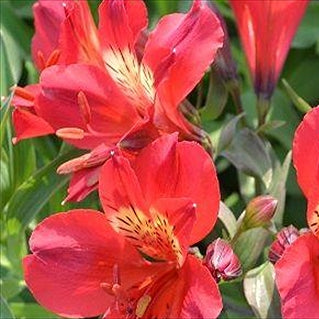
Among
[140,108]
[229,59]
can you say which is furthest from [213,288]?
[229,59]

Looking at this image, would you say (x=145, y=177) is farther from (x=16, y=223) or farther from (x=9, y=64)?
(x=9, y=64)

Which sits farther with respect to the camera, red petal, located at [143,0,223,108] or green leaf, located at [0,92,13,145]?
green leaf, located at [0,92,13,145]

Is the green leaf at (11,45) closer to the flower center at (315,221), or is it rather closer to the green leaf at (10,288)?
the green leaf at (10,288)

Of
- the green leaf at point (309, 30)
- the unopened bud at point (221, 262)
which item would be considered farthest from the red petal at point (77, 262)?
the green leaf at point (309, 30)

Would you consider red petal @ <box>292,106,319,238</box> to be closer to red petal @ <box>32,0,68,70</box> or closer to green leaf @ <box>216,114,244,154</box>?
green leaf @ <box>216,114,244,154</box>

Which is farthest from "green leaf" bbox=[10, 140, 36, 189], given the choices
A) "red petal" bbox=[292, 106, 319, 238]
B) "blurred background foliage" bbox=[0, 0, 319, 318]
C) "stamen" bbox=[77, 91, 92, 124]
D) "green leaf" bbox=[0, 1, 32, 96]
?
"red petal" bbox=[292, 106, 319, 238]

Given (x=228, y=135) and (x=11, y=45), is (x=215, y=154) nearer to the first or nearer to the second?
(x=228, y=135)

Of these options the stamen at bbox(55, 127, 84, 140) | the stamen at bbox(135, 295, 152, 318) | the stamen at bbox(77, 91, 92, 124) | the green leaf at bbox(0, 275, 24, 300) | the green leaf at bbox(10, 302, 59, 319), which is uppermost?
the stamen at bbox(77, 91, 92, 124)

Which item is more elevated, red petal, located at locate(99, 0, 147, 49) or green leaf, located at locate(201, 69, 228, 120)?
red petal, located at locate(99, 0, 147, 49)
